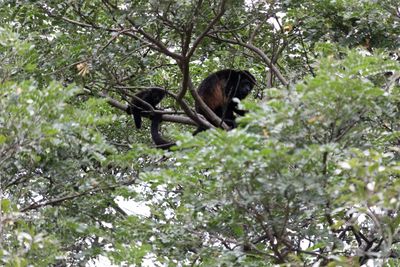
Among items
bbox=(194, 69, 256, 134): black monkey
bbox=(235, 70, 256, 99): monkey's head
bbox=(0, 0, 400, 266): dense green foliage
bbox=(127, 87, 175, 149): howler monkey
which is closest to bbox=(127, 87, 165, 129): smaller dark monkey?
bbox=(127, 87, 175, 149): howler monkey

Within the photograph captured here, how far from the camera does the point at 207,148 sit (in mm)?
3617

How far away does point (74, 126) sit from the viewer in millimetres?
4055

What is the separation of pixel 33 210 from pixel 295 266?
229 cm

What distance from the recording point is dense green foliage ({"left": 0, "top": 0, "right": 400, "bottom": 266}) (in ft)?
11.9

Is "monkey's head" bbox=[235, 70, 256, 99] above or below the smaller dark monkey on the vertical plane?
above

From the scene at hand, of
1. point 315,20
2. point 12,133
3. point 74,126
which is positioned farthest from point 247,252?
point 315,20

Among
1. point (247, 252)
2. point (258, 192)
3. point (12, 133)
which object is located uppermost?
point (12, 133)

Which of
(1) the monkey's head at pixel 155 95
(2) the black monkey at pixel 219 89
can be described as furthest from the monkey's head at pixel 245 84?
(1) the monkey's head at pixel 155 95

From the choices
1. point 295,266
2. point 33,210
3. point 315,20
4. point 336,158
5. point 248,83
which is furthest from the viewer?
point 248,83

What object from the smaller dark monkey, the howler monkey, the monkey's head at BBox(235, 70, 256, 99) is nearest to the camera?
the howler monkey

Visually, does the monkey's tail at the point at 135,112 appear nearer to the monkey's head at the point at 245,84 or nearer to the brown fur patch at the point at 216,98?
the brown fur patch at the point at 216,98

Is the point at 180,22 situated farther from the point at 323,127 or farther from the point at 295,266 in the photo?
the point at 295,266

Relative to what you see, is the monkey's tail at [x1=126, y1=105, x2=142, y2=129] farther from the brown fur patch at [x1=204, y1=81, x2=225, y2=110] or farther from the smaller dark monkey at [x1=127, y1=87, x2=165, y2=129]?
the brown fur patch at [x1=204, y1=81, x2=225, y2=110]

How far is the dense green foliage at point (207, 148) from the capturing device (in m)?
3.62
